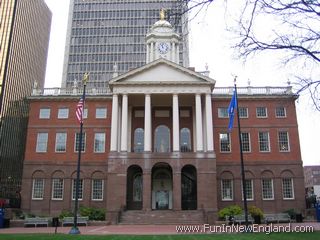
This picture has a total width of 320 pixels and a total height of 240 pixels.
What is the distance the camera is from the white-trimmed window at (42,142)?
138ft

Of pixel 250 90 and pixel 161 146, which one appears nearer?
pixel 161 146

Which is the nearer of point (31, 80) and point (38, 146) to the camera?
point (38, 146)

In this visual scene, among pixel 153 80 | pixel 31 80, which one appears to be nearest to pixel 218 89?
pixel 153 80

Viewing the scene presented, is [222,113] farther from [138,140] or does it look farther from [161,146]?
[138,140]

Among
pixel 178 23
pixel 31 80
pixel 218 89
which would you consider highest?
pixel 31 80

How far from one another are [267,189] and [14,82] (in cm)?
7606

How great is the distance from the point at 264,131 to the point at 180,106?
33.4 feet

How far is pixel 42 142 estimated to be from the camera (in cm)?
4247

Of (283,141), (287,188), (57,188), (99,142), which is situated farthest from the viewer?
(99,142)

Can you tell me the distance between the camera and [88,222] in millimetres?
31531

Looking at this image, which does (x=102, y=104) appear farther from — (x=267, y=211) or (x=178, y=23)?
(x=178, y=23)

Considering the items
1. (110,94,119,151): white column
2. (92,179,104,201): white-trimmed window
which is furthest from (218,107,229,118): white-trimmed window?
(92,179,104,201): white-trimmed window

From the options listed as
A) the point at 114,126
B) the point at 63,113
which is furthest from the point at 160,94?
the point at 63,113

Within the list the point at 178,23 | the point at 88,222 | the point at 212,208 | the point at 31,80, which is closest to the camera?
the point at 178,23
